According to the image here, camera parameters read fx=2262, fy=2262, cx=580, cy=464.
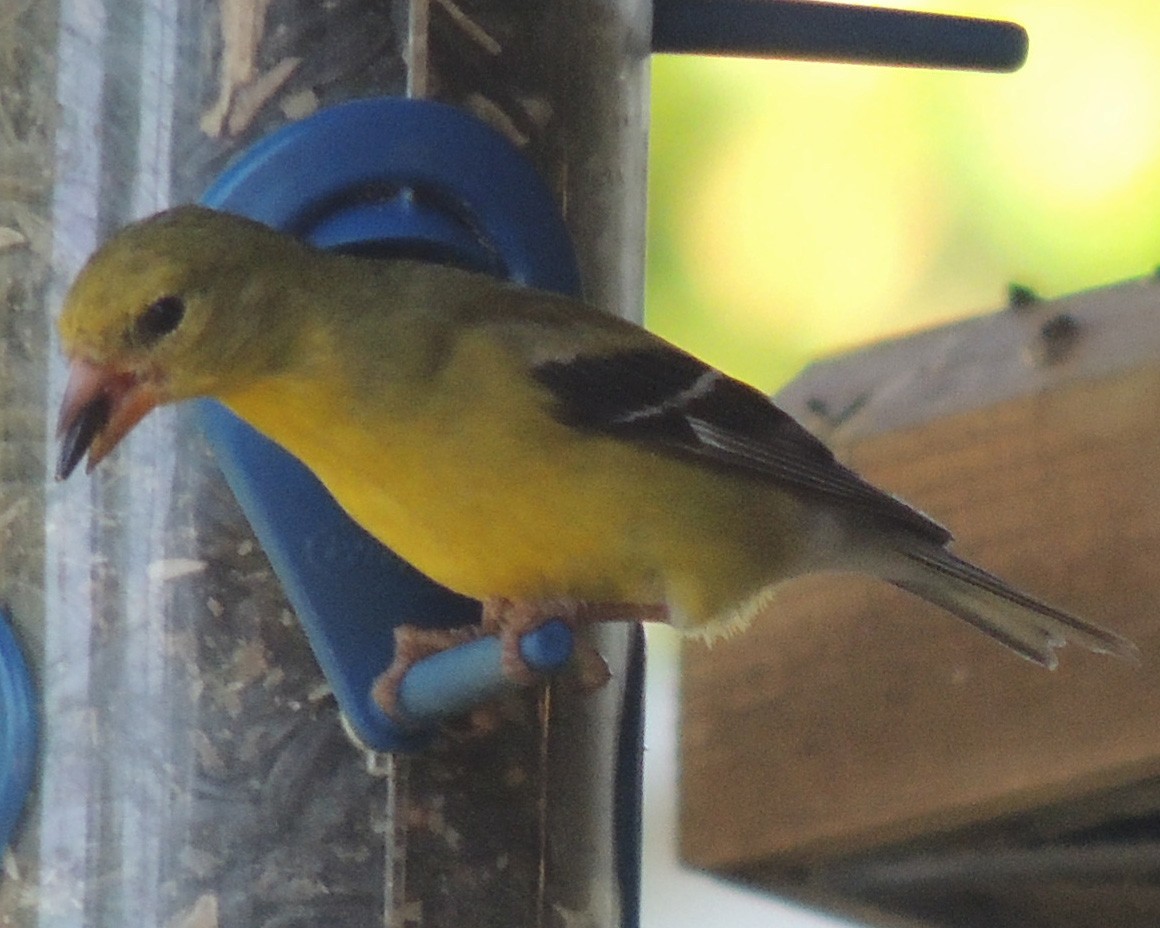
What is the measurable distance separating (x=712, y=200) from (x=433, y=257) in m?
1.74

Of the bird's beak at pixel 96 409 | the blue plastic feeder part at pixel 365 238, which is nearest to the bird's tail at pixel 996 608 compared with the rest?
the blue plastic feeder part at pixel 365 238

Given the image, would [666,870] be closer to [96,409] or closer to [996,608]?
[996,608]

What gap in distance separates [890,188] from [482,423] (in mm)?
2116

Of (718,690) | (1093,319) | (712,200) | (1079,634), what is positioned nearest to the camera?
(1079,634)

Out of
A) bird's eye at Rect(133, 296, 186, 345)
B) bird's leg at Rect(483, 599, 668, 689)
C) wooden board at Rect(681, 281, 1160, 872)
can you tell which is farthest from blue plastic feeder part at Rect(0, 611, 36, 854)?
wooden board at Rect(681, 281, 1160, 872)

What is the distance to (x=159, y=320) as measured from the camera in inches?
109

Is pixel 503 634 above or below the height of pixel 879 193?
below

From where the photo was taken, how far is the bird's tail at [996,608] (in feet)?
8.71

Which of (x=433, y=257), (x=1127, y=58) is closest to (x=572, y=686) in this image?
(x=433, y=257)

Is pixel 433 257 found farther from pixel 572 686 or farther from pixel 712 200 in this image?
pixel 712 200

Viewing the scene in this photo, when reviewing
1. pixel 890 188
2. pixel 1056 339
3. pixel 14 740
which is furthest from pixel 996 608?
pixel 890 188

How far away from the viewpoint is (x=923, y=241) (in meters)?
4.62

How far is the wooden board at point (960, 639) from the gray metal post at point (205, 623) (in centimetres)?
23

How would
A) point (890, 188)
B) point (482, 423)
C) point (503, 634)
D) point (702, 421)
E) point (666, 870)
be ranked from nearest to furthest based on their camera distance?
point (503, 634) → point (482, 423) → point (702, 421) → point (890, 188) → point (666, 870)
